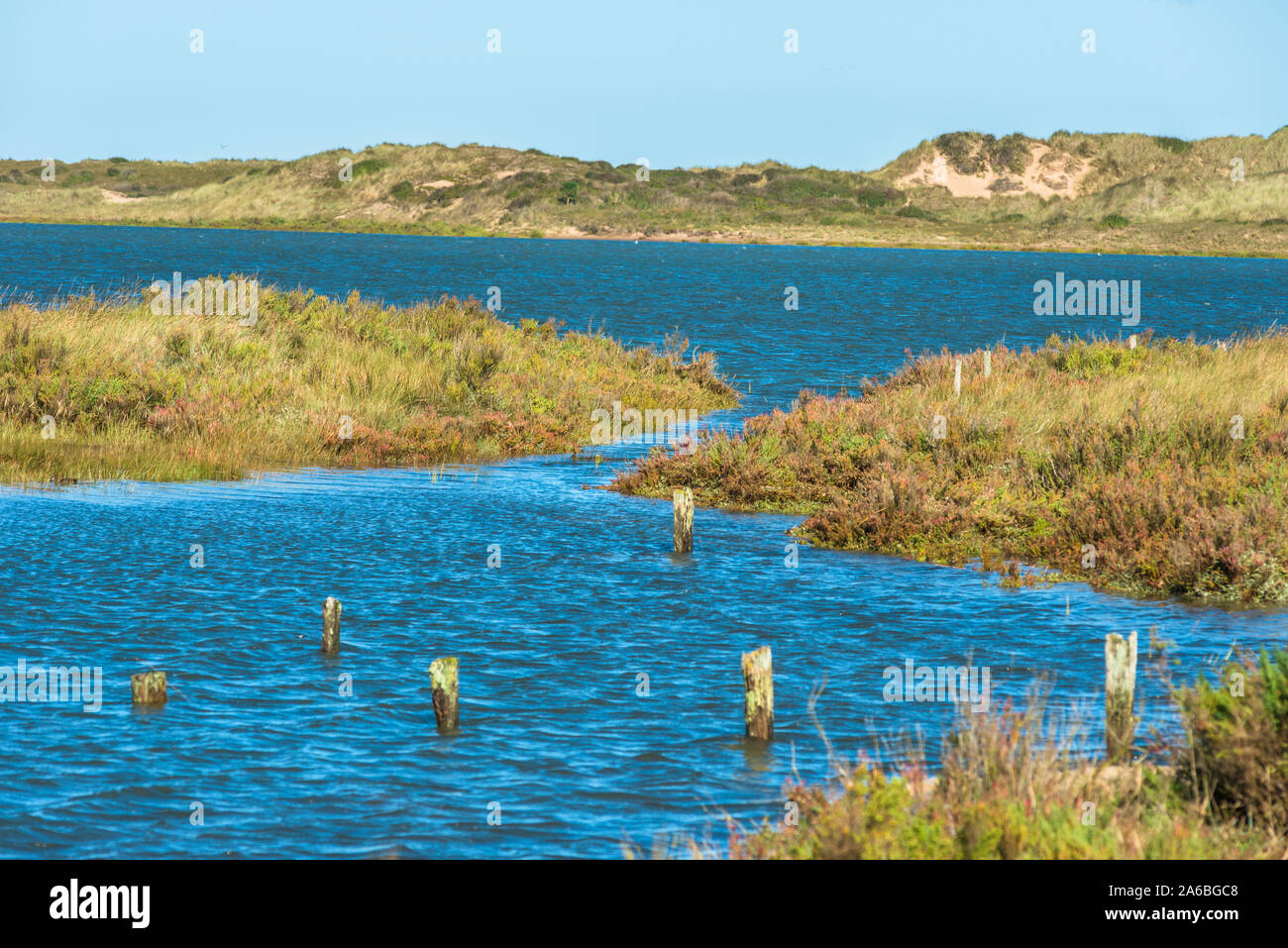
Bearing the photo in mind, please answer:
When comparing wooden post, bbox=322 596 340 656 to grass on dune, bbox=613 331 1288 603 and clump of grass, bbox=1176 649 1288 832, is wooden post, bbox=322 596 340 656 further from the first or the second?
grass on dune, bbox=613 331 1288 603

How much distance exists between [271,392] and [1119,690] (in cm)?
1984

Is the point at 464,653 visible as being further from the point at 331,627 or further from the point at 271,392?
→ the point at 271,392

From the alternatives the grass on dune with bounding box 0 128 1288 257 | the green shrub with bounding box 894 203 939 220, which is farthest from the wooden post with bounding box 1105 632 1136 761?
the green shrub with bounding box 894 203 939 220

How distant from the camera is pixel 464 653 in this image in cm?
1331

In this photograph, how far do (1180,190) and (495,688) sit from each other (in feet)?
632

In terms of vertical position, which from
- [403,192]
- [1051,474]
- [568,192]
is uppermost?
[403,192]

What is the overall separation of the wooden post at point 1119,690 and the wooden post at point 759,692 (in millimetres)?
2305

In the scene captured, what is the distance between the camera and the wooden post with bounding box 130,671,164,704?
11.3 meters

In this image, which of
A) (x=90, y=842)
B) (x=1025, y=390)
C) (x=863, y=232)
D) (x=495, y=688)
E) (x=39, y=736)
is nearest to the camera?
(x=90, y=842)

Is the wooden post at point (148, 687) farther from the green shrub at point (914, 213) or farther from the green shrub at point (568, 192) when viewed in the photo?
the green shrub at point (914, 213)

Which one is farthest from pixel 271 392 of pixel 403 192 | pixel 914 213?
pixel 914 213
